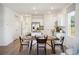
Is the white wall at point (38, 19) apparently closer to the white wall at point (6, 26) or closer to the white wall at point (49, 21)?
the white wall at point (49, 21)

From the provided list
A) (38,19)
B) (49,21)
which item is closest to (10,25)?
(38,19)

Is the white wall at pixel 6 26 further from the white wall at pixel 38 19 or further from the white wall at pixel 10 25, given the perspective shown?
the white wall at pixel 38 19

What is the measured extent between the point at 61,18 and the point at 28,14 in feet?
5.32

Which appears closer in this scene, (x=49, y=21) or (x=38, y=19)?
(x=38, y=19)

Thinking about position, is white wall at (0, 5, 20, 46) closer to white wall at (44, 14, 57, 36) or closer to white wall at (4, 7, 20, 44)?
white wall at (4, 7, 20, 44)

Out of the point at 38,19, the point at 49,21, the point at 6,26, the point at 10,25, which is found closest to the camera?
the point at 38,19

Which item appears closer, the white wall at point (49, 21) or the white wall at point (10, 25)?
Result: the white wall at point (49, 21)

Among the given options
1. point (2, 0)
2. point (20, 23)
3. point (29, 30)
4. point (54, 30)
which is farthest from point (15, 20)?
point (2, 0)

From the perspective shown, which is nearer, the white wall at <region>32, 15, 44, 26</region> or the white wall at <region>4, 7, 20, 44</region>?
the white wall at <region>32, 15, 44, 26</region>

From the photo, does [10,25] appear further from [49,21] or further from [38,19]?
[49,21]

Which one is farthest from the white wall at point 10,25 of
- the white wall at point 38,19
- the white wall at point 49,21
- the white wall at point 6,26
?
the white wall at point 49,21

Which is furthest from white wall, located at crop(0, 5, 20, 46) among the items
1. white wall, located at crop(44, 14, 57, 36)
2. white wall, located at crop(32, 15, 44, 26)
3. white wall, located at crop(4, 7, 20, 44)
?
white wall, located at crop(44, 14, 57, 36)

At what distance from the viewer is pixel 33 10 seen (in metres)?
6.43

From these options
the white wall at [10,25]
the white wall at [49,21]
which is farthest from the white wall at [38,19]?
Answer: the white wall at [10,25]
